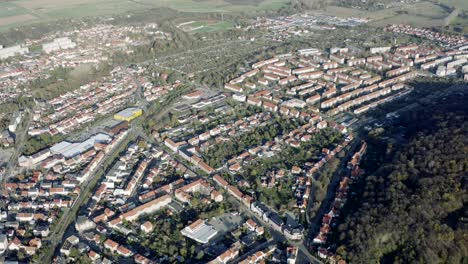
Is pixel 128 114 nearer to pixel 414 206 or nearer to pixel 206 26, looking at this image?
pixel 414 206

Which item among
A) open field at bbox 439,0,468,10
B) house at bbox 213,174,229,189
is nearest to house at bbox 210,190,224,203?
house at bbox 213,174,229,189

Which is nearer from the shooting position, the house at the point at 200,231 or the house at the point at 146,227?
the house at the point at 200,231

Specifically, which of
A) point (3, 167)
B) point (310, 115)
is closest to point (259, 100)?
point (310, 115)

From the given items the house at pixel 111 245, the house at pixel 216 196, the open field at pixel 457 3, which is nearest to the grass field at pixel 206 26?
the open field at pixel 457 3

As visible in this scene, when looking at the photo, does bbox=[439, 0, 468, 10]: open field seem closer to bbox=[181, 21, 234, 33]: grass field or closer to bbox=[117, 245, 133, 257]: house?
bbox=[181, 21, 234, 33]: grass field

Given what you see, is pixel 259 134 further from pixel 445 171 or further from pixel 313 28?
pixel 313 28

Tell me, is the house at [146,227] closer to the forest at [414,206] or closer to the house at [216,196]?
the house at [216,196]
